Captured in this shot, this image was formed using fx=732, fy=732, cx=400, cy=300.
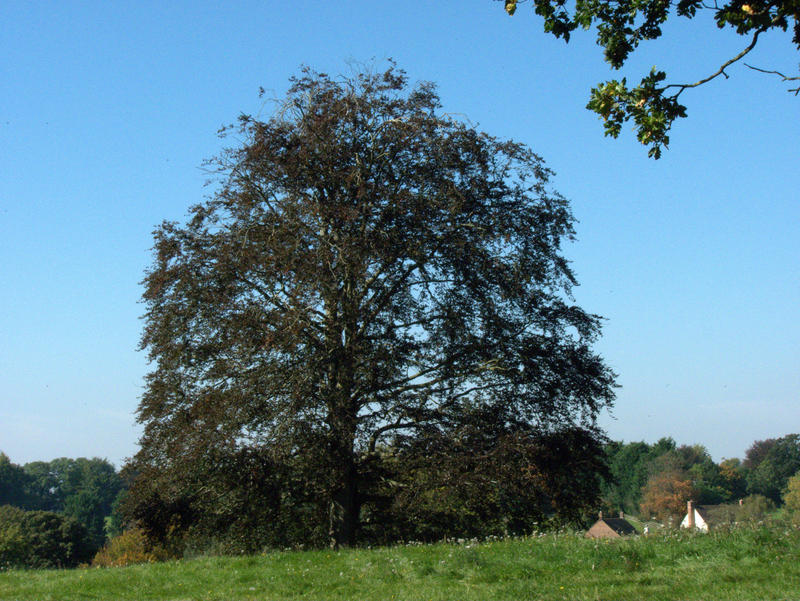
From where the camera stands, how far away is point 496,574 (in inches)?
396

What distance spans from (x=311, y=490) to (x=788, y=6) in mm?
14597

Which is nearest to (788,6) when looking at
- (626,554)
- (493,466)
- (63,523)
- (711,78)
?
(711,78)

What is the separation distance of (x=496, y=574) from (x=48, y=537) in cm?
4938

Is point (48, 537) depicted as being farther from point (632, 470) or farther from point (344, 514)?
point (632, 470)

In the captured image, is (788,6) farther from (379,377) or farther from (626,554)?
(379,377)

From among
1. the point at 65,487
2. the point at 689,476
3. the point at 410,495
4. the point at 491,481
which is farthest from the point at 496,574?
the point at 65,487

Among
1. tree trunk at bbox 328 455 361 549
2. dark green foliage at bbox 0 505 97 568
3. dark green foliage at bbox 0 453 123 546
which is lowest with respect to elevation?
dark green foliage at bbox 0 505 97 568

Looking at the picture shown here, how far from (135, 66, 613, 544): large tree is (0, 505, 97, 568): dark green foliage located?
33936mm

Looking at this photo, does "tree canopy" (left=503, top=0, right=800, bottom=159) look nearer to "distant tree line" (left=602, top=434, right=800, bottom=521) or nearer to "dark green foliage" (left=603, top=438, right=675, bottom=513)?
"distant tree line" (left=602, top=434, right=800, bottom=521)

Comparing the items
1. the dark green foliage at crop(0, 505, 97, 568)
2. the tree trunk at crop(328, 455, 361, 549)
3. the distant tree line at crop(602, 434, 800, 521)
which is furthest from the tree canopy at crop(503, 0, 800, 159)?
the distant tree line at crop(602, 434, 800, 521)

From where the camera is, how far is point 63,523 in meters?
53.4

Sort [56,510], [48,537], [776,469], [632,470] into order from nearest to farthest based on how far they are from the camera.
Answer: [48,537] < [56,510] < [776,469] < [632,470]

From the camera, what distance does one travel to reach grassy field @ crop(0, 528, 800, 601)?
8.88 m

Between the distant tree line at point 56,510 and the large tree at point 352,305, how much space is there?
486 cm
